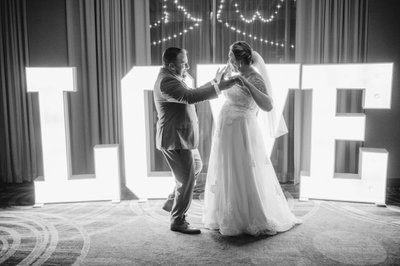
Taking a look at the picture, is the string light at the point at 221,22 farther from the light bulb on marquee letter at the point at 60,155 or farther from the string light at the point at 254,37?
the light bulb on marquee letter at the point at 60,155

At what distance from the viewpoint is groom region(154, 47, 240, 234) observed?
3.00 meters

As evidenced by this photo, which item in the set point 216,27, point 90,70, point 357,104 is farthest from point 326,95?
point 90,70

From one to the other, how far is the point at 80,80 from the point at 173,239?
2350mm

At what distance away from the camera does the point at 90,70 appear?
175 inches

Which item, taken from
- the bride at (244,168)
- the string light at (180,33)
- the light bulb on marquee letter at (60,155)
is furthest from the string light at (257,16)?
the light bulb on marquee letter at (60,155)

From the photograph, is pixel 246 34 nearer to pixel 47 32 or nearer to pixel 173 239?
pixel 47 32

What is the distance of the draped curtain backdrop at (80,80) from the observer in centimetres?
440

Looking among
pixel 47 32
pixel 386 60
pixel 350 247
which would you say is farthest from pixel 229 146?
pixel 47 32

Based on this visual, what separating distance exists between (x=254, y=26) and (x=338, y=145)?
1.68m

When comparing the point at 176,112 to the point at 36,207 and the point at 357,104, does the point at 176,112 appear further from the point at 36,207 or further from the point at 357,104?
the point at 357,104

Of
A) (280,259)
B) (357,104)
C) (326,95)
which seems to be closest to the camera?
(280,259)

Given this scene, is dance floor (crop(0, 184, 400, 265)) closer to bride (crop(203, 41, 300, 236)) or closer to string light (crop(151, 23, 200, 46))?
bride (crop(203, 41, 300, 236))

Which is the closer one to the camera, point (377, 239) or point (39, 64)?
point (377, 239)

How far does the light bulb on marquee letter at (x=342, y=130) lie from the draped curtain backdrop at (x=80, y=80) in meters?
2.14
